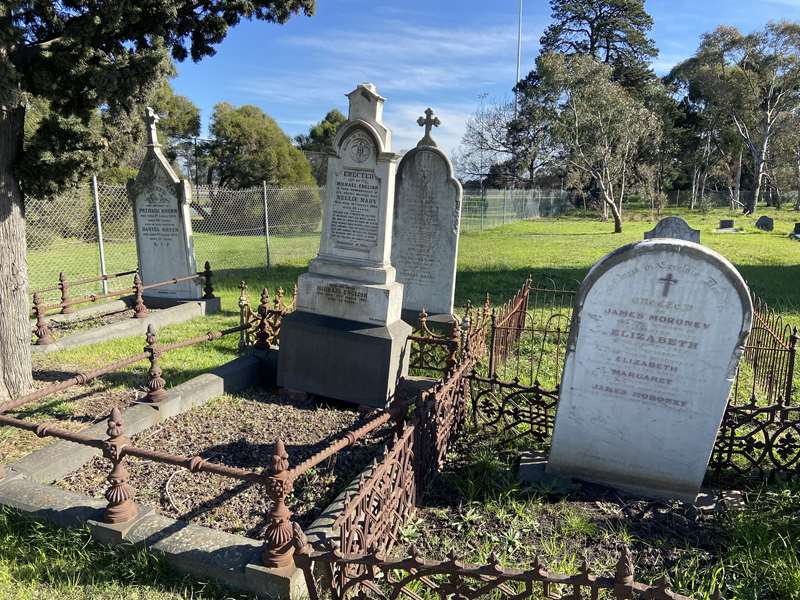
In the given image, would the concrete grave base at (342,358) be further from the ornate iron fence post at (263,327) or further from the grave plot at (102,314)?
the grave plot at (102,314)

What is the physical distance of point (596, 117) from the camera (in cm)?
2791

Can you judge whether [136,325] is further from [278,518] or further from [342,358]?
[278,518]

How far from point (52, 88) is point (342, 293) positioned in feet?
10.8

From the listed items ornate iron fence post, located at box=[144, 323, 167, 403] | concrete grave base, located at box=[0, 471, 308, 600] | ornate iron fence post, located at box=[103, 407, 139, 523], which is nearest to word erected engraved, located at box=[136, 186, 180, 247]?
ornate iron fence post, located at box=[144, 323, 167, 403]

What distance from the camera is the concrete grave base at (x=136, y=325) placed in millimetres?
6918

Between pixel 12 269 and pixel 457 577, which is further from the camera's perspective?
pixel 12 269

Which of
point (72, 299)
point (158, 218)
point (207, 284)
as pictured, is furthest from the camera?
point (158, 218)

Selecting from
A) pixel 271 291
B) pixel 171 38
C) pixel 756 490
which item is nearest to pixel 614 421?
pixel 756 490

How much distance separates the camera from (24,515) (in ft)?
10.9

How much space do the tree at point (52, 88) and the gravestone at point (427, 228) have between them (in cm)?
380

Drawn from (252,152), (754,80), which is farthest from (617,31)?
(252,152)

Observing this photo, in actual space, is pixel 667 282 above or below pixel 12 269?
above

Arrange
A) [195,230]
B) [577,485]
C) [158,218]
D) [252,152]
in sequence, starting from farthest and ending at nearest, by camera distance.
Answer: [252,152] → [195,230] → [158,218] → [577,485]

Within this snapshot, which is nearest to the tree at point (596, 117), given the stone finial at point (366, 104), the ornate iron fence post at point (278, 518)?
the stone finial at point (366, 104)
